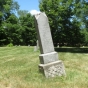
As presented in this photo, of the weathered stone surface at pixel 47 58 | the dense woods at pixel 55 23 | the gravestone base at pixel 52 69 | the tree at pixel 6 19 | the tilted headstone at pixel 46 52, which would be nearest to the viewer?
the gravestone base at pixel 52 69

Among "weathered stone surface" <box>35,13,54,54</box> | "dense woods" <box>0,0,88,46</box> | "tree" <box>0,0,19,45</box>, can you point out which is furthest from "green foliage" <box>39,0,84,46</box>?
"weathered stone surface" <box>35,13,54,54</box>

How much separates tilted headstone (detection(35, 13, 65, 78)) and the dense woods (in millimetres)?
14169

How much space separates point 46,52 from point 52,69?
0.74 meters

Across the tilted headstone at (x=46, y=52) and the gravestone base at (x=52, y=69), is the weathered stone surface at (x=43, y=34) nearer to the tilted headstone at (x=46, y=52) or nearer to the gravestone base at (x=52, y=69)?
the tilted headstone at (x=46, y=52)

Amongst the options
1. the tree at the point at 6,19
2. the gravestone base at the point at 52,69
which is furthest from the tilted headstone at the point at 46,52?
the tree at the point at 6,19

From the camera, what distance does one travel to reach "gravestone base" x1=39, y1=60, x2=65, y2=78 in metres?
7.73

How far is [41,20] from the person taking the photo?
26.8 feet

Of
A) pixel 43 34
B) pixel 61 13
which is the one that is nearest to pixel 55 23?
pixel 61 13

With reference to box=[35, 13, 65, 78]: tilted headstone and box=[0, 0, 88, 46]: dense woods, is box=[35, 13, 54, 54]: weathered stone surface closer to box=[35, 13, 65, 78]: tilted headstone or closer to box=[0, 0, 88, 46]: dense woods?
box=[35, 13, 65, 78]: tilted headstone

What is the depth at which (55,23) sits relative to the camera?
28.8m

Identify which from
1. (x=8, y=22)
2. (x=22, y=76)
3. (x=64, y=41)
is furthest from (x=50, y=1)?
(x=22, y=76)

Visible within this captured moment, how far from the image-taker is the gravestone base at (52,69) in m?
7.73

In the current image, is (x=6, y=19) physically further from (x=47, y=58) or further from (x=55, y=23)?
(x=47, y=58)

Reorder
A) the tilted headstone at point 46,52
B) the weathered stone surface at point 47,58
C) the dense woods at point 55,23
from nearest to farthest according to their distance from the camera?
the tilted headstone at point 46,52, the weathered stone surface at point 47,58, the dense woods at point 55,23
